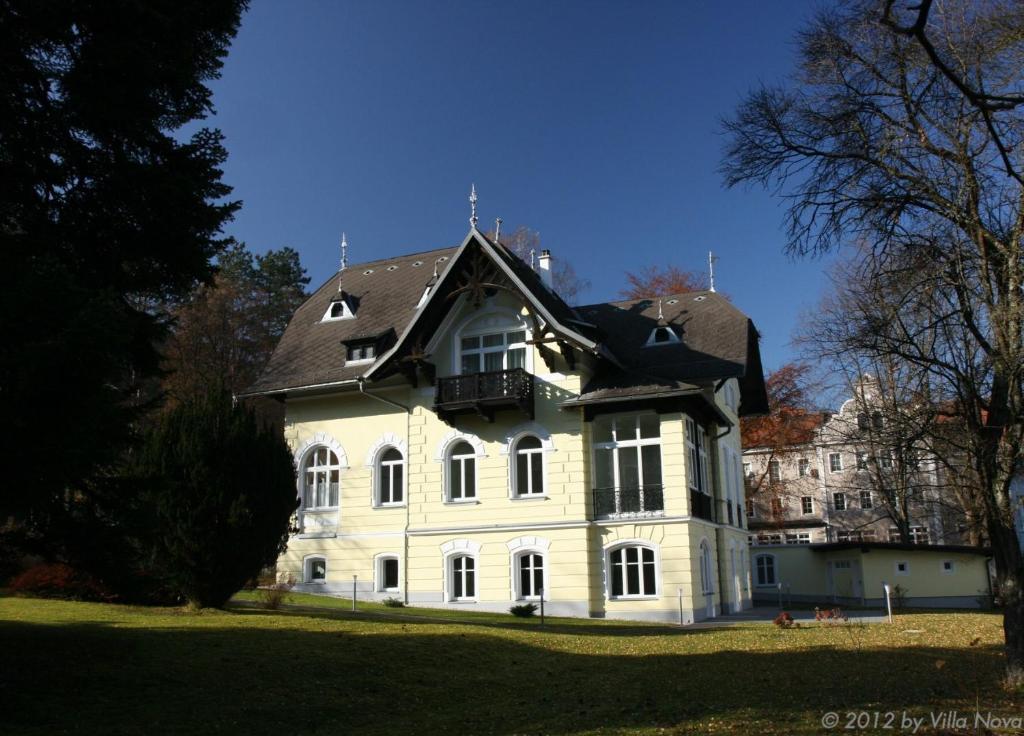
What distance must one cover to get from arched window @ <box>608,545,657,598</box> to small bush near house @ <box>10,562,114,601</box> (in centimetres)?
1405

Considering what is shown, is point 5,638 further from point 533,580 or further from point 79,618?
point 533,580

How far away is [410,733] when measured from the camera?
9.70 m

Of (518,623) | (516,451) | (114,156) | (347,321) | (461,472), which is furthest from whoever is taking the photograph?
(347,321)

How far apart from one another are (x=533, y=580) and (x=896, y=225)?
19.3m


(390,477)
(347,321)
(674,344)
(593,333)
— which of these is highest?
(347,321)

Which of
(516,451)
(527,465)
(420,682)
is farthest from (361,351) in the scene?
(420,682)

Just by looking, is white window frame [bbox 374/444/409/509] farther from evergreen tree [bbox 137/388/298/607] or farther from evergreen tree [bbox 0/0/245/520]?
evergreen tree [bbox 0/0/245/520]

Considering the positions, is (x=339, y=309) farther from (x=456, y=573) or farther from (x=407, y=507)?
(x=456, y=573)

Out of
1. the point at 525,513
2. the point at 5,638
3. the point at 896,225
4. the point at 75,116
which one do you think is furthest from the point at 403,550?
the point at 896,225

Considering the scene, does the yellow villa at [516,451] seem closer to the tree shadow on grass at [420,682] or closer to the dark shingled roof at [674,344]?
the dark shingled roof at [674,344]

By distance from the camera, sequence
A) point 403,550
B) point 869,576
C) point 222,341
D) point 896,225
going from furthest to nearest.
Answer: point 222,341
point 869,576
point 403,550
point 896,225

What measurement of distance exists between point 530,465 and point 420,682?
600 inches

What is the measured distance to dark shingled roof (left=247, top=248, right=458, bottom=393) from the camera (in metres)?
31.2

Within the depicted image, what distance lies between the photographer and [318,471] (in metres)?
31.0
